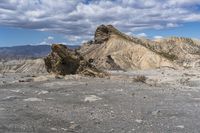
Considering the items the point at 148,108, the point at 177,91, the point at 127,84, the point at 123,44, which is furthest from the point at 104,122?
the point at 123,44

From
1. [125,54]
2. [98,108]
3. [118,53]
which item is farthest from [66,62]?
[125,54]

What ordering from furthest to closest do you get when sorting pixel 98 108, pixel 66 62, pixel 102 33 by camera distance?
→ pixel 102 33 < pixel 66 62 < pixel 98 108

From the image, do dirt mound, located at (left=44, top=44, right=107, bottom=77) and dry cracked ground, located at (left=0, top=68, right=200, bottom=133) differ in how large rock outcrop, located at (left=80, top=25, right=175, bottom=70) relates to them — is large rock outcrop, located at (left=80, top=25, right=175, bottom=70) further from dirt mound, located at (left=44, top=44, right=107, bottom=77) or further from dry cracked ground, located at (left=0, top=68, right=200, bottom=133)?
dry cracked ground, located at (left=0, top=68, right=200, bottom=133)

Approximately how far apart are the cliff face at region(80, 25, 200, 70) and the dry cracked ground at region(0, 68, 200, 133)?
3763cm

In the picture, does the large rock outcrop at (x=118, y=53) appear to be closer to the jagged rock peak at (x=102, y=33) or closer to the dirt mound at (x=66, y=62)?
the jagged rock peak at (x=102, y=33)

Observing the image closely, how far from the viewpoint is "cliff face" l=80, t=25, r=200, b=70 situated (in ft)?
235

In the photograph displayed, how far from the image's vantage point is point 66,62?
41094mm

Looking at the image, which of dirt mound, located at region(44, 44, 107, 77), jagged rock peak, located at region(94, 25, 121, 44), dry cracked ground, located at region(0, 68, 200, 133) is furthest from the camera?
jagged rock peak, located at region(94, 25, 121, 44)

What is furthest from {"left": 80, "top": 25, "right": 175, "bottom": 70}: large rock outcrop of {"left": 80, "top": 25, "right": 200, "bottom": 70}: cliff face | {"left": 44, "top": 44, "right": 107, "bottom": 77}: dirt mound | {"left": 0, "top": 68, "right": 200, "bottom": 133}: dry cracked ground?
{"left": 0, "top": 68, "right": 200, "bottom": 133}: dry cracked ground

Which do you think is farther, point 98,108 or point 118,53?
point 118,53

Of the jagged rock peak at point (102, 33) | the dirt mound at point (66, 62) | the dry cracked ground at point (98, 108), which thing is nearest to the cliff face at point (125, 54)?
the jagged rock peak at point (102, 33)

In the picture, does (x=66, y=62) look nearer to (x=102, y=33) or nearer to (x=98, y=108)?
(x=98, y=108)

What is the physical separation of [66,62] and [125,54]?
36350 mm

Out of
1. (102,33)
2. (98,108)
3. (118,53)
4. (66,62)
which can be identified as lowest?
(98,108)
